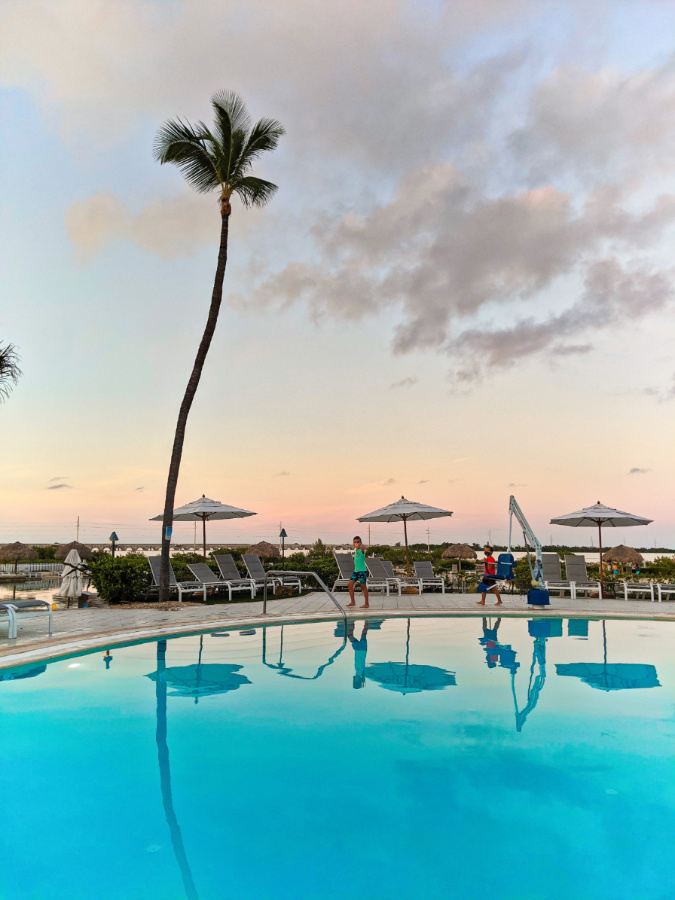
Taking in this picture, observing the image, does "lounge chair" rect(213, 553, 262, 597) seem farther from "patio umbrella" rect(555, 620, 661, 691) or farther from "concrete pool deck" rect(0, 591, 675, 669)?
"patio umbrella" rect(555, 620, 661, 691)

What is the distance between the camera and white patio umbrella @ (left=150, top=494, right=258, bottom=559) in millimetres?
14531

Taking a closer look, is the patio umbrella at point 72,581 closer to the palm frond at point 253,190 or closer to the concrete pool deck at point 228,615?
the concrete pool deck at point 228,615

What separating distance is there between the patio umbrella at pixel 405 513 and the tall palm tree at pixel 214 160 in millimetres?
5762

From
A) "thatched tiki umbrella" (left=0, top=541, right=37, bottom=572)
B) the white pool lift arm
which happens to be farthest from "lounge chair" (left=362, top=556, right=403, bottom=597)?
"thatched tiki umbrella" (left=0, top=541, right=37, bottom=572)

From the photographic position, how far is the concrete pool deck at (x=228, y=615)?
7.53 meters

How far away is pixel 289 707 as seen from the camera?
5695mm

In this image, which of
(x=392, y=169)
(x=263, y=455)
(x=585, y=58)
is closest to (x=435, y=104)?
(x=392, y=169)

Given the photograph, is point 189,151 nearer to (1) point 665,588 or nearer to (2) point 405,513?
(2) point 405,513

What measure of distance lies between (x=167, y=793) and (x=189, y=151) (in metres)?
12.3

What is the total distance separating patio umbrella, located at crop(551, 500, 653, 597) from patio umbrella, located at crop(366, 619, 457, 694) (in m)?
7.74

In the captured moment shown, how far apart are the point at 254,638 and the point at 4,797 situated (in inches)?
201

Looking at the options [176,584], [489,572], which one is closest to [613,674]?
[489,572]

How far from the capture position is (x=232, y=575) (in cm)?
1375

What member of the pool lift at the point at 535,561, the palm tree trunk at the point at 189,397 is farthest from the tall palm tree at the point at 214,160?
the pool lift at the point at 535,561
